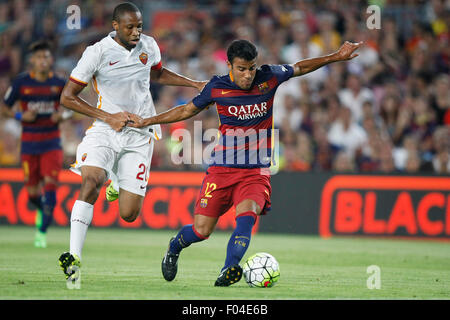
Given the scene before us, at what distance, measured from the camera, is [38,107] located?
1278 centimetres

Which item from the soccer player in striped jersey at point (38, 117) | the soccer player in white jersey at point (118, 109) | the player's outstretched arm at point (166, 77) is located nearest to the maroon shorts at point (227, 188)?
the soccer player in white jersey at point (118, 109)

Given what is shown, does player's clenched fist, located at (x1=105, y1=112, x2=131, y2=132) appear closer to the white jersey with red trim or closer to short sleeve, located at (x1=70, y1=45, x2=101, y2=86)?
the white jersey with red trim

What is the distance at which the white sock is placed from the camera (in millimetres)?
7699

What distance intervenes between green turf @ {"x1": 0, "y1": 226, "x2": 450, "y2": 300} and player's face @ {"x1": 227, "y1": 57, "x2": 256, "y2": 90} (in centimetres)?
201

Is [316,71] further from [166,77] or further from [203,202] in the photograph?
[203,202]

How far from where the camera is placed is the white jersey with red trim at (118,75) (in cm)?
831

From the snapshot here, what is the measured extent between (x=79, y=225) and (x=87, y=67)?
167 cm

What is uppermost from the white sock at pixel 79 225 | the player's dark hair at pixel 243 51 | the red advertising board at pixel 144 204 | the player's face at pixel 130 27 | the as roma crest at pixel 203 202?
the player's face at pixel 130 27

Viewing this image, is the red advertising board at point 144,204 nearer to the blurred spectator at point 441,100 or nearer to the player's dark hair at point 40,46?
the player's dark hair at point 40,46

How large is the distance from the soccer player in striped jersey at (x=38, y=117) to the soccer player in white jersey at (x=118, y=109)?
4.23 m

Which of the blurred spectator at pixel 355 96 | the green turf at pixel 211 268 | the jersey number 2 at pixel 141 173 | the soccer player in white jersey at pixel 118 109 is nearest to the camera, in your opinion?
the green turf at pixel 211 268

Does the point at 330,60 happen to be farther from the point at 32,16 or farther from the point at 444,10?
the point at 32,16
